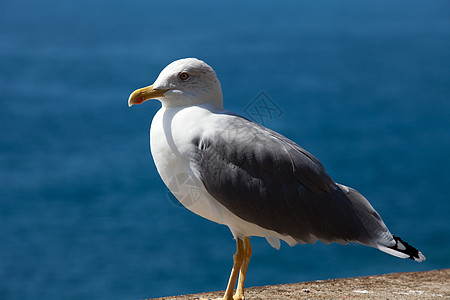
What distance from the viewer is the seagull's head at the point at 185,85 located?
2.57m

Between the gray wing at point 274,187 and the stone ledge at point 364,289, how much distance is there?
2.07 ft

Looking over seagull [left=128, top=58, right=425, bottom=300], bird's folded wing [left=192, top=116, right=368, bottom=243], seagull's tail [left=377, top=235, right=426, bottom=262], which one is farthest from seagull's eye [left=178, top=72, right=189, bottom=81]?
seagull's tail [left=377, top=235, right=426, bottom=262]

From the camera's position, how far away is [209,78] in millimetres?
2598

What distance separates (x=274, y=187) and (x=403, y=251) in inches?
22.9

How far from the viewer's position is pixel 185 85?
102 inches

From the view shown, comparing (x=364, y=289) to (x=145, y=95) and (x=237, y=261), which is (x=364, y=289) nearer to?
(x=237, y=261)

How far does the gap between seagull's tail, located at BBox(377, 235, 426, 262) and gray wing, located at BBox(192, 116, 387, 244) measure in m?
0.09

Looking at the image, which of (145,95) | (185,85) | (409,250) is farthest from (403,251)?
(145,95)

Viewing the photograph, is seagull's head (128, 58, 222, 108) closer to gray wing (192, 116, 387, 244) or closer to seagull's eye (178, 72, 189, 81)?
seagull's eye (178, 72, 189, 81)

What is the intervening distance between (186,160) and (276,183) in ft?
1.23

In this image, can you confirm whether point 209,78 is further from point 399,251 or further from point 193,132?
point 399,251

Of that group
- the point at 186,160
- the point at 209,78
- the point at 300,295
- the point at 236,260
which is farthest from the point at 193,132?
the point at 300,295

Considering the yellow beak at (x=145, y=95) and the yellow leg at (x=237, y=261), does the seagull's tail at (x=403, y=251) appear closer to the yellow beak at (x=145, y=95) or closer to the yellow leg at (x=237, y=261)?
the yellow leg at (x=237, y=261)

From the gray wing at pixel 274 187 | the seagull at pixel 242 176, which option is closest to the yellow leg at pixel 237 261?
the seagull at pixel 242 176
